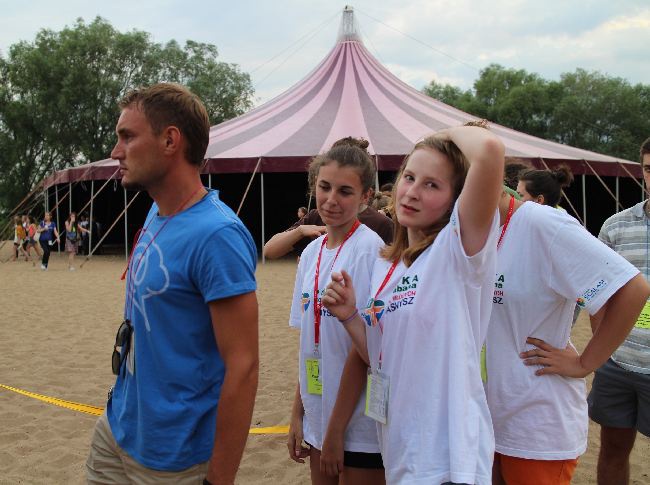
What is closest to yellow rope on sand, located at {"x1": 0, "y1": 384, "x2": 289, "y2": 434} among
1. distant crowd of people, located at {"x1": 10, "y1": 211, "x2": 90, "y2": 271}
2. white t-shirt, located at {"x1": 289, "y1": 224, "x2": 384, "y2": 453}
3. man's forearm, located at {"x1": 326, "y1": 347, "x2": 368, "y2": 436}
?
white t-shirt, located at {"x1": 289, "y1": 224, "x2": 384, "y2": 453}

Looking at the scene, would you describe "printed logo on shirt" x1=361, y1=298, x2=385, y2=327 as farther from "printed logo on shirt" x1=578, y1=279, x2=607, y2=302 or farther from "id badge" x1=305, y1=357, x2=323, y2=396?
"printed logo on shirt" x1=578, y1=279, x2=607, y2=302

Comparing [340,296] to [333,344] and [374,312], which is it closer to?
[374,312]

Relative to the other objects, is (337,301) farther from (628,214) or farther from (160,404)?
(628,214)

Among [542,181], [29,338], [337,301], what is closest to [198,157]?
[337,301]

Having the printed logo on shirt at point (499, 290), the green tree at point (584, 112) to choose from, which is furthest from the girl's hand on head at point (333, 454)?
the green tree at point (584, 112)

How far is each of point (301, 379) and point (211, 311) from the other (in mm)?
738

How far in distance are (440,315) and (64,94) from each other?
89.3ft

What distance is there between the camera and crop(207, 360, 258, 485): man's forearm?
1.42 meters

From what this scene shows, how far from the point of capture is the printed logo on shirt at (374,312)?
1.62 meters

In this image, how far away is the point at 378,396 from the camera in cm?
161

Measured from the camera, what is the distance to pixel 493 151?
1360 millimetres

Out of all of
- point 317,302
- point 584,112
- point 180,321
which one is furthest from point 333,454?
point 584,112

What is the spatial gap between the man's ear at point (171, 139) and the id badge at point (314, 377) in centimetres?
88

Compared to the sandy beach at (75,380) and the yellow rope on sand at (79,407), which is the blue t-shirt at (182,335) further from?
the yellow rope on sand at (79,407)
